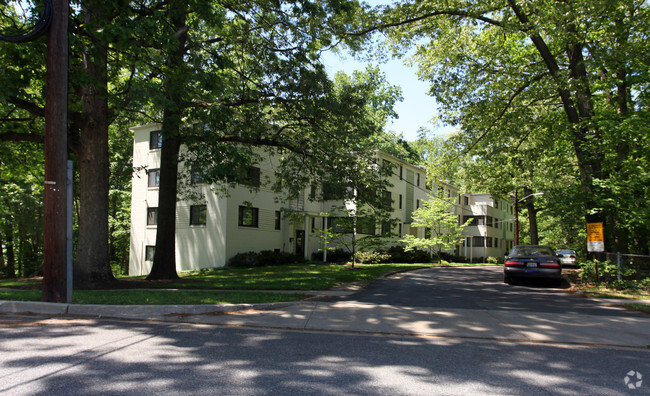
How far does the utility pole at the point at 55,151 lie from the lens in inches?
309

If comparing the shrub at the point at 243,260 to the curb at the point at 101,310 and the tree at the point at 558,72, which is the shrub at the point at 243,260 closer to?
the tree at the point at 558,72

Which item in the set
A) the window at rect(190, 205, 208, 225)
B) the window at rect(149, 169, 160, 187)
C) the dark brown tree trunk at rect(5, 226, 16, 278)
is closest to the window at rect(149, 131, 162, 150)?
the window at rect(149, 169, 160, 187)

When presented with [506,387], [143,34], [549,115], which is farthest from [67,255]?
[549,115]

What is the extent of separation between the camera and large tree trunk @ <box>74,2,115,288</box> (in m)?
11.6

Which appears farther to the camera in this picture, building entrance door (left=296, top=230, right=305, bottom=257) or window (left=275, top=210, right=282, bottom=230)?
building entrance door (left=296, top=230, right=305, bottom=257)

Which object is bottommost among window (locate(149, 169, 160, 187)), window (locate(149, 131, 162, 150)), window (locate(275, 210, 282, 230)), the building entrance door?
the building entrance door

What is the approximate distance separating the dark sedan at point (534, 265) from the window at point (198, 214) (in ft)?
55.7

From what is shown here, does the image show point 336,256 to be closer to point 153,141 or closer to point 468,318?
point 153,141

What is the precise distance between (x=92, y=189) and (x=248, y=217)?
14.8 meters

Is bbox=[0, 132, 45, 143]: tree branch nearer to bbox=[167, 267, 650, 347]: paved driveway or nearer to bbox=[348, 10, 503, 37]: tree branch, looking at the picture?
bbox=[167, 267, 650, 347]: paved driveway

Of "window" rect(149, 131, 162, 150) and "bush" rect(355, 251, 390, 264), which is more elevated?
"window" rect(149, 131, 162, 150)

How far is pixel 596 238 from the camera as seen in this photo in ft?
48.9

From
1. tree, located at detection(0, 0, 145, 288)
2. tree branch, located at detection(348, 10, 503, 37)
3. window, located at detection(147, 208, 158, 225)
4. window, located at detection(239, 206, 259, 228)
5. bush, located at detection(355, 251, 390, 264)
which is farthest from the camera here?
bush, located at detection(355, 251, 390, 264)

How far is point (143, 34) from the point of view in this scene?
30.1 ft
